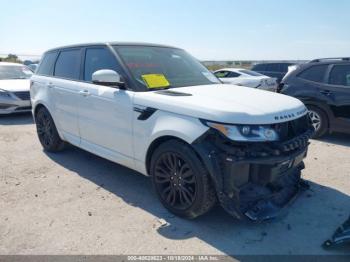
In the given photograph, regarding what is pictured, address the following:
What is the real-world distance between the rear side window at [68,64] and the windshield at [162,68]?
946mm

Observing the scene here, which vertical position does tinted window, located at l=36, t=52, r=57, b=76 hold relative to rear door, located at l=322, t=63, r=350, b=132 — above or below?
above

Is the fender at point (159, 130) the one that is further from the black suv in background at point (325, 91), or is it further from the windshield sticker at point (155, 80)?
the black suv in background at point (325, 91)

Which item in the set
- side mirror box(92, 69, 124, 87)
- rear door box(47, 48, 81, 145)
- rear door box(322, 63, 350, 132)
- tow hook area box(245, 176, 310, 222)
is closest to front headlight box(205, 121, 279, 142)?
tow hook area box(245, 176, 310, 222)

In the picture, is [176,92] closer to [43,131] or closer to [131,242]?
[131,242]

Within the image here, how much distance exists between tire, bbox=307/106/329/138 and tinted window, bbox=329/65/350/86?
0.60 m

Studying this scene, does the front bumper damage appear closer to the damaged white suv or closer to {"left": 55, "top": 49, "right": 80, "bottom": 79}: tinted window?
the damaged white suv

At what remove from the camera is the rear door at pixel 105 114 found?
13.1 ft

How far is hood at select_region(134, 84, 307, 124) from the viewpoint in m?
3.11

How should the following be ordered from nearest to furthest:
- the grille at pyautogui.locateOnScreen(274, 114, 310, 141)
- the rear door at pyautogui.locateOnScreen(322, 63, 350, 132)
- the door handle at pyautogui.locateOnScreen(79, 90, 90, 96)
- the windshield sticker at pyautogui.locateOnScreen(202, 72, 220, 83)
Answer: the grille at pyautogui.locateOnScreen(274, 114, 310, 141)
the door handle at pyautogui.locateOnScreen(79, 90, 90, 96)
the windshield sticker at pyautogui.locateOnScreen(202, 72, 220, 83)
the rear door at pyautogui.locateOnScreen(322, 63, 350, 132)

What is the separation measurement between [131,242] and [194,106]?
143 cm

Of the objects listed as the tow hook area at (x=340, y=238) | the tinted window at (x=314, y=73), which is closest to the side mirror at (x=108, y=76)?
the tow hook area at (x=340, y=238)

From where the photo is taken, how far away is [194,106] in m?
3.28

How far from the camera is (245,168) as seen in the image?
123 inches

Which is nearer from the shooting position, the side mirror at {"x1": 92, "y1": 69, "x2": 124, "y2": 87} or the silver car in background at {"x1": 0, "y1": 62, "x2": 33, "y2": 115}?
the side mirror at {"x1": 92, "y1": 69, "x2": 124, "y2": 87}
